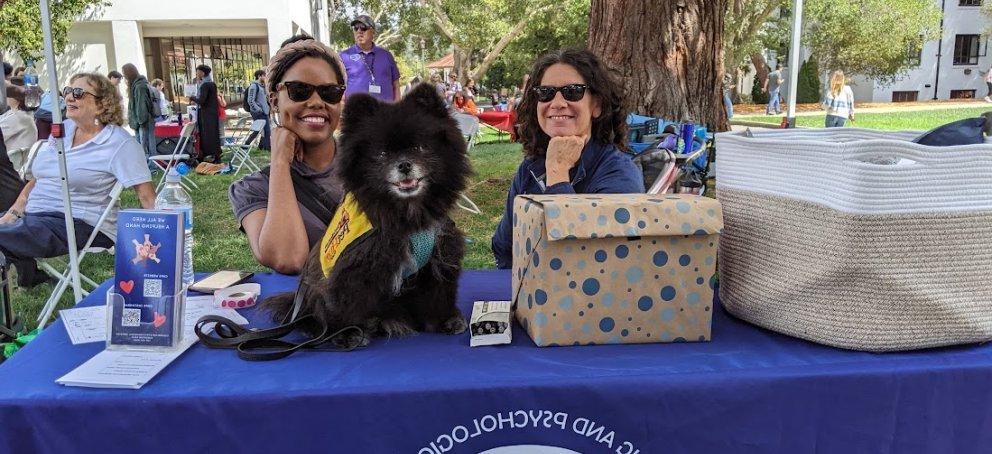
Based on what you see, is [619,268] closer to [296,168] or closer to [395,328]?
[395,328]

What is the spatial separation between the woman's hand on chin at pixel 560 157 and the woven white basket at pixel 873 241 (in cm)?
74

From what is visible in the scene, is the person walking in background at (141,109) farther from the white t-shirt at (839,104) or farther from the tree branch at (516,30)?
the tree branch at (516,30)

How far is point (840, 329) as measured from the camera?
4.83 feet

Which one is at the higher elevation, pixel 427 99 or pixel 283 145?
pixel 427 99

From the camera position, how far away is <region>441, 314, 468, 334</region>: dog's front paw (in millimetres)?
1671

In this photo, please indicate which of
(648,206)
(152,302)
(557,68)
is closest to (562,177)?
(557,68)

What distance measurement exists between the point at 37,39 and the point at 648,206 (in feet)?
69.7

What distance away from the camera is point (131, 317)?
5.09ft

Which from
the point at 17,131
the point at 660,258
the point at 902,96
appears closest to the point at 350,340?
the point at 660,258

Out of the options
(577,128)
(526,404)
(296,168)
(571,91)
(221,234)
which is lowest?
(221,234)

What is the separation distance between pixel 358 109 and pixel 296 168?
3.00 feet

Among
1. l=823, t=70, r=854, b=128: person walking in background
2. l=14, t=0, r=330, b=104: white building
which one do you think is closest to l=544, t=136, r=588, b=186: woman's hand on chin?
l=823, t=70, r=854, b=128: person walking in background

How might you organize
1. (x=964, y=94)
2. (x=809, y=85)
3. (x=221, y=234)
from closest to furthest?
(x=221, y=234)
(x=809, y=85)
(x=964, y=94)

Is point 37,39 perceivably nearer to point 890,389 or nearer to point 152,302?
point 152,302
